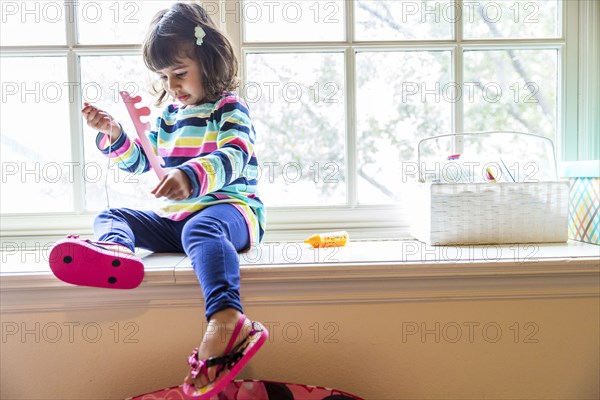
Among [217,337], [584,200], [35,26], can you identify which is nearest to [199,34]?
[35,26]

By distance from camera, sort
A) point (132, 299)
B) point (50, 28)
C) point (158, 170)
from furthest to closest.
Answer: point (50, 28) → point (158, 170) → point (132, 299)

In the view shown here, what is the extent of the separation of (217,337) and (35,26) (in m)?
0.94

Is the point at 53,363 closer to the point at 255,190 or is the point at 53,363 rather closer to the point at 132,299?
the point at 132,299

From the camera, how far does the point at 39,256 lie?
1.06 meters

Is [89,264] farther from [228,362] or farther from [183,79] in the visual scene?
[183,79]

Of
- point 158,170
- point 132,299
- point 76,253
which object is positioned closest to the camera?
point 76,253

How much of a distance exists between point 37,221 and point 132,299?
1.54 ft

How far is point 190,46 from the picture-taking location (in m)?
1.02

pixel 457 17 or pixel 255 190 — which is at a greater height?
pixel 457 17

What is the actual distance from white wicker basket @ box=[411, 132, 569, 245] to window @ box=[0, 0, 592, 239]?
0.17 meters

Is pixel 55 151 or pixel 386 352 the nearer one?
pixel 386 352

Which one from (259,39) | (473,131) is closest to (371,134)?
(473,131)

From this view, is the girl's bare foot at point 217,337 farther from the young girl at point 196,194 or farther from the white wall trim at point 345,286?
the white wall trim at point 345,286

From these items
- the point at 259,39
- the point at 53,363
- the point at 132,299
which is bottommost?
the point at 53,363
